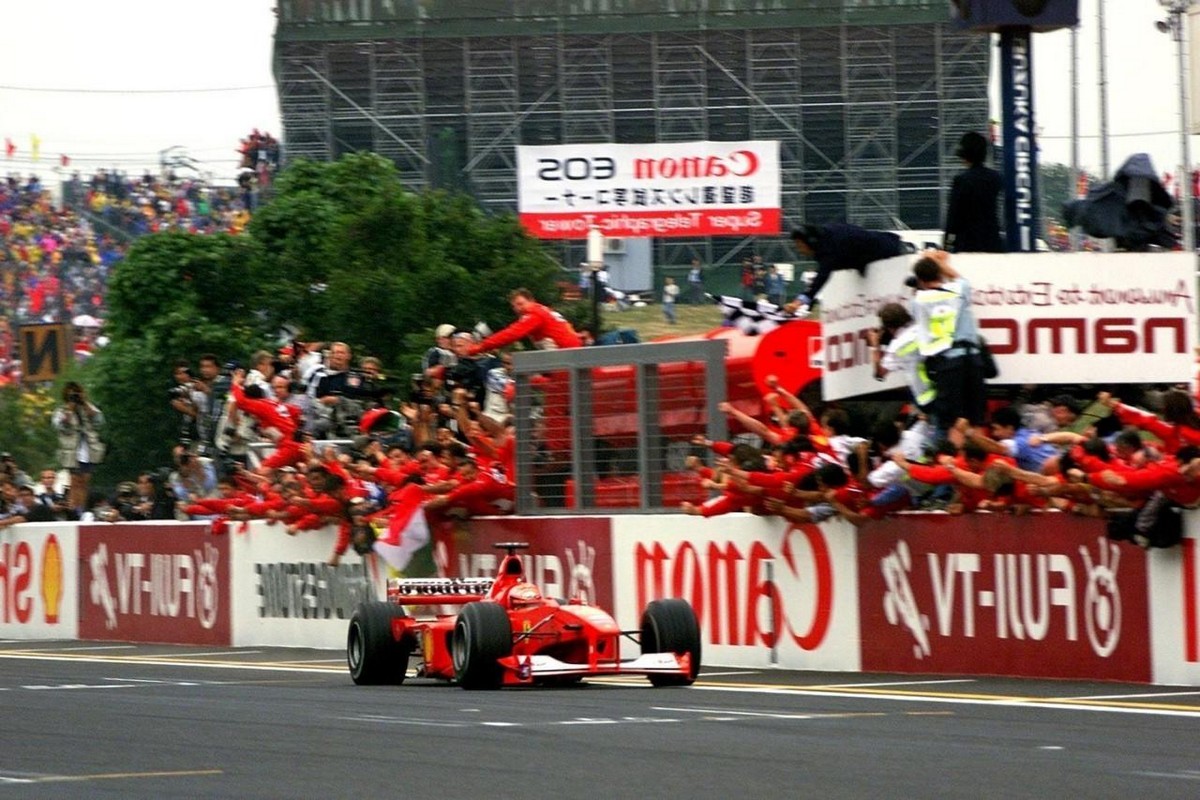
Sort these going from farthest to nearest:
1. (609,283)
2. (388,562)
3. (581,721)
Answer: (609,283)
(388,562)
(581,721)

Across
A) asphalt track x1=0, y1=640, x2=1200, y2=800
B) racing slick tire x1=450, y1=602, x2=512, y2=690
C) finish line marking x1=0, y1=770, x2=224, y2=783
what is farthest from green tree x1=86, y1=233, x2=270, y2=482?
finish line marking x1=0, y1=770, x2=224, y2=783

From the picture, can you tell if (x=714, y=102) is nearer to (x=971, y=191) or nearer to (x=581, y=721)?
(x=971, y=191)

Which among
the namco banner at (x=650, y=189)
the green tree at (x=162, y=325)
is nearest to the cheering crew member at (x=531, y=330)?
the green tree at (x=162, y=325)

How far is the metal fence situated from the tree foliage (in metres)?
24.9

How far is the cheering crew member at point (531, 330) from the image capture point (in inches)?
905

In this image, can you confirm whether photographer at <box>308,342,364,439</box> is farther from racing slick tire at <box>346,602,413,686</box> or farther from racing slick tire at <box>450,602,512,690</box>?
racing slick tire at <box>450,602,512,690</box>

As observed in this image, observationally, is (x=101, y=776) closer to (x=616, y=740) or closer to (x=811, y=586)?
(x=616, y=740)

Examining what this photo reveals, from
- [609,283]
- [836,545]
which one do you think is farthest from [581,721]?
[609,283]

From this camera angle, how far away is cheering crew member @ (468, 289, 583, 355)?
2298 cm

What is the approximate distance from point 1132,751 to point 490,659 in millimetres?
5868

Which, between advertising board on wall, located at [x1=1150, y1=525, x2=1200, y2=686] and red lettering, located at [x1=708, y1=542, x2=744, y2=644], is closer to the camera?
advertising board on wall, located at [x1=1150, y1=525, x2=1200, y2=686]

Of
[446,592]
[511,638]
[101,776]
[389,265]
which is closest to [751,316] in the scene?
[446,592]

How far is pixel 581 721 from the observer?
13.2 m

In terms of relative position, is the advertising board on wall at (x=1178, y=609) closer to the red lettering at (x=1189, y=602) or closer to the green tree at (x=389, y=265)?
the red lettering at (x=1189, y=602)
